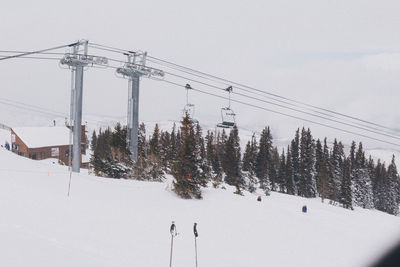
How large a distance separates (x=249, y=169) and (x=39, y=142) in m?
43.2

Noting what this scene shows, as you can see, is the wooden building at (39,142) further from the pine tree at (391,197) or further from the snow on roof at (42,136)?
the pine tree at (391,197)

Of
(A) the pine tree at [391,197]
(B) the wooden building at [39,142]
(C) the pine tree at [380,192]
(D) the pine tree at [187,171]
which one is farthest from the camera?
(C) the pine tree at [380,192]

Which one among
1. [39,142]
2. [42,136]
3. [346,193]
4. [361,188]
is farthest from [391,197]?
[42,136]

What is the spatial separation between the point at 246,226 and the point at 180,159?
8.32 metres

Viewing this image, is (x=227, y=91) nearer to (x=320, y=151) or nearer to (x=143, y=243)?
(x=143, y=243)

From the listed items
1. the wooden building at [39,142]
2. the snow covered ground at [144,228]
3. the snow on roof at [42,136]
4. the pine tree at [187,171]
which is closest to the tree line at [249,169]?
the pine tree at [187,171]

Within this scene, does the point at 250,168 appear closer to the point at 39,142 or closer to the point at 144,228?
the point at 39,142

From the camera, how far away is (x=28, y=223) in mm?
10633

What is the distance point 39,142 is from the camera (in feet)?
183

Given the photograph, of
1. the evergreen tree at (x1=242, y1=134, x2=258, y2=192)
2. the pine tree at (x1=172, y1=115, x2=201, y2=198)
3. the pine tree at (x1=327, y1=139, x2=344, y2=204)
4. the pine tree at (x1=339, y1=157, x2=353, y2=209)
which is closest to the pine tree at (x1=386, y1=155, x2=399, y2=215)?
the pine tree at (x1=327, y1=139, x2=344, y2=204)

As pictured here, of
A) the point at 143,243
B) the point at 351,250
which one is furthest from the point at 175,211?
the point at 351,250

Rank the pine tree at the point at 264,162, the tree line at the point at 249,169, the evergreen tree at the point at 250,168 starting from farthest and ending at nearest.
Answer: the pine tree at the point at 264,162 → the evergreen tree at the point at 250,168 → the tree line at the point at 249,169

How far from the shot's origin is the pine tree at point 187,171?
73.3 ft

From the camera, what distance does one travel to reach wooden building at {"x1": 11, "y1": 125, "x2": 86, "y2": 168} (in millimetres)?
54000
